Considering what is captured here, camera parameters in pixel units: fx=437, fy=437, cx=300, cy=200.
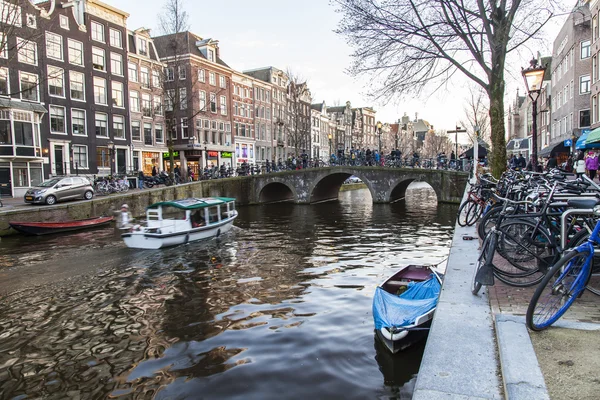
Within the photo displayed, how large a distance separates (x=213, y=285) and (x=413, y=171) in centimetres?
2482

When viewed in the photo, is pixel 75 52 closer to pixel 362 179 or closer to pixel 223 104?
pixel 223 104

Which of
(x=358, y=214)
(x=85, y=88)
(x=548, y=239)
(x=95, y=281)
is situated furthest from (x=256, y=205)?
(x=548, y=239)

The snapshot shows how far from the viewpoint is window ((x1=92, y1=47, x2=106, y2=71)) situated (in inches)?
1325

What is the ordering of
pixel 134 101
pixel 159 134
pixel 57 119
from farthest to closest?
pixel 159 134
pixel 134 101
pixel 57 119

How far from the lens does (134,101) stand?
3838 cm

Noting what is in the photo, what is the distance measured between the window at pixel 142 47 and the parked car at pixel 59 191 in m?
19.7

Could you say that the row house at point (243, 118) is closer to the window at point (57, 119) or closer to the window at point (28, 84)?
the window at point (57, 119)

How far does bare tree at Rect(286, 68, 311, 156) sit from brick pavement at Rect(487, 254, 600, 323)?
47859 mm

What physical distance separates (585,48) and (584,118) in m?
5.23

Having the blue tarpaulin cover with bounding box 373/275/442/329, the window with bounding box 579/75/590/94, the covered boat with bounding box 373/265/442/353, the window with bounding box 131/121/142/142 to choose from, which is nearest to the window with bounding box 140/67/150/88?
the window with bounding box 131/121/142/142

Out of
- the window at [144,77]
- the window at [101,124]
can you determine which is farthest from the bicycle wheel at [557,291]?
the window at [144,77]

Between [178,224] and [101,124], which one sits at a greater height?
[101,124]

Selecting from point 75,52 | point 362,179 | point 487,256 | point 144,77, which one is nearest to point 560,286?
point 487,256

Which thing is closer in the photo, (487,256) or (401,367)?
(487,256)
